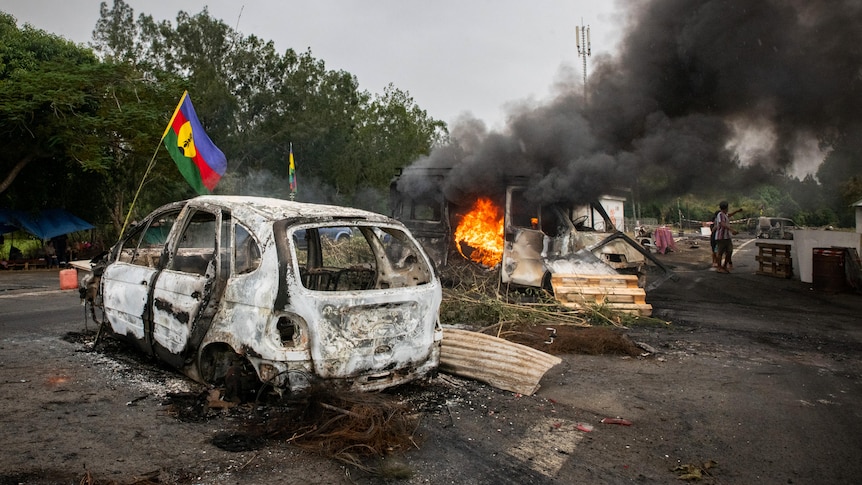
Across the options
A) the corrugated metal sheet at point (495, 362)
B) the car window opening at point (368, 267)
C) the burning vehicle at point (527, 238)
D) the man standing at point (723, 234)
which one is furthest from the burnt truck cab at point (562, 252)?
the man standing at point (723, 234)

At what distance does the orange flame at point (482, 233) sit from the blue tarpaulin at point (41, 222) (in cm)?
1376

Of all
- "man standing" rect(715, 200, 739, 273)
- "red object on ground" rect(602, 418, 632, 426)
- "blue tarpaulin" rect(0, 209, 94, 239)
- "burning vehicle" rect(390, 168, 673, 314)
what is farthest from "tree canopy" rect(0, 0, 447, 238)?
"red object on ground" rect(602, 418, 632, 426)

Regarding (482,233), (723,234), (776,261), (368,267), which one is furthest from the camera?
(723,234)

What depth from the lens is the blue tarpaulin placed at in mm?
16594

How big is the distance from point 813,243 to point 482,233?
25.0ft

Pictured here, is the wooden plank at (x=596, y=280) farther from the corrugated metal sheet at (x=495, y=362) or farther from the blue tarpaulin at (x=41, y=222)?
the blue tarpaulin at (x=41, y=222)

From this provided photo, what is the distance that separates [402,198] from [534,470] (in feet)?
27.7

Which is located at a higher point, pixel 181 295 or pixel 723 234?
pixel 723 234

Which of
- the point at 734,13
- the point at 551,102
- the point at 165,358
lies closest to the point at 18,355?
the point at 165,358

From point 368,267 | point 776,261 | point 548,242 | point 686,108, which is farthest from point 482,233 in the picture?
point 776,261

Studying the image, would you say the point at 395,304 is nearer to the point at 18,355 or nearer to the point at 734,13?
the point at 18,355

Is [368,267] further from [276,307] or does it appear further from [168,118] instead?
[168,118]

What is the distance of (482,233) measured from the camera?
10.6 meters

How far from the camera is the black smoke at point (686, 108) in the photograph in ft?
30.4
